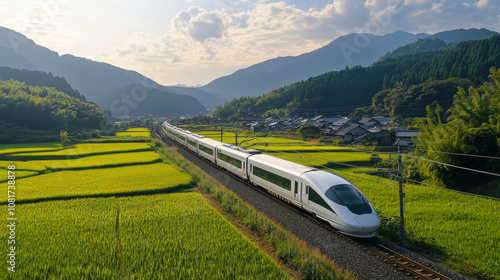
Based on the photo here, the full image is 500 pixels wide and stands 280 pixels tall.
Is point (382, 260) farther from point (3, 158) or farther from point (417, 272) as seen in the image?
point (3, 158)

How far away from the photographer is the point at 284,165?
16156mm

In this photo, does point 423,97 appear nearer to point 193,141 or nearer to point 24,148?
point 193,141

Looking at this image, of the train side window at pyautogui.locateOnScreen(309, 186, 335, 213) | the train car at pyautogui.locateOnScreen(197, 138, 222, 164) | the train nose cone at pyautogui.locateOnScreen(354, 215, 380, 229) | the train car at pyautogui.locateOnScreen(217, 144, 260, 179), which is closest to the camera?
the train nose cone at pyautogui.locateOnScreen(354, 215, 380, 229)

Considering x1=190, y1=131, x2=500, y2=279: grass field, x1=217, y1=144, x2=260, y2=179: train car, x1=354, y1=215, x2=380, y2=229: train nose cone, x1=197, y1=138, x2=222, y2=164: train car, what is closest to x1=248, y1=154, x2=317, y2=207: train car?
x1=217, y1=144, x2=260, y2=179: train car

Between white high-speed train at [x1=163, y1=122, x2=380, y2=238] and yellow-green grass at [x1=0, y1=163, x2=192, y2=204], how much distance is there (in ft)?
18.1

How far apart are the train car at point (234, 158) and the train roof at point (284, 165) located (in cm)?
136

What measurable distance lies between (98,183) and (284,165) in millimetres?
12818

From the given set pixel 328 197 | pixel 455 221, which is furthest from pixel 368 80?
pixel 328 197

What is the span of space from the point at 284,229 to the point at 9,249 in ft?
32.3

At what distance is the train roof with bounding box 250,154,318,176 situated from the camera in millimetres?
14648

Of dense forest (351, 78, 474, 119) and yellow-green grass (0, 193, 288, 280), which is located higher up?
dense forest (351, 78, 474, 119)

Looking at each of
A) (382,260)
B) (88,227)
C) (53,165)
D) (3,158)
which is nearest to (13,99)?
(3,158)

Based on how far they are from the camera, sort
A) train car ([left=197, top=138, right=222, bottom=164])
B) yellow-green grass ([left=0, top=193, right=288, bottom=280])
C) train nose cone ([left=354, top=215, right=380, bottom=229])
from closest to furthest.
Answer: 1. yellow-green grass ([left=0, top=193, right=288, bottom=280])
2. train nose cone ([left=354, top=215, right=380, bottom=229])
3. train car ([left=197, top=138, right=222, bottom=164])

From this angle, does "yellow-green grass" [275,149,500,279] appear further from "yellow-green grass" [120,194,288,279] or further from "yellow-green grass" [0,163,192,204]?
"yellow-green grass" [0,163,192,204]
